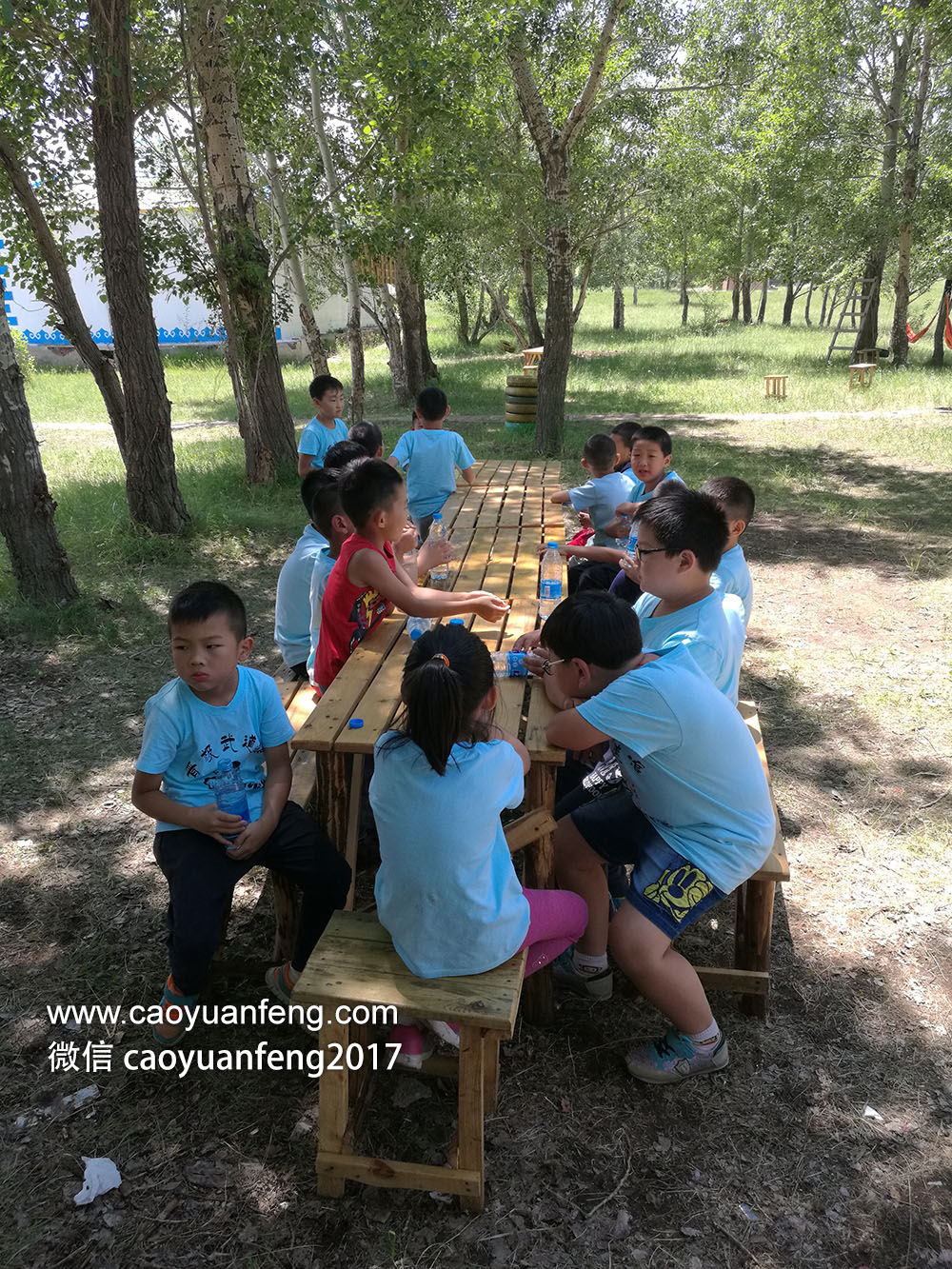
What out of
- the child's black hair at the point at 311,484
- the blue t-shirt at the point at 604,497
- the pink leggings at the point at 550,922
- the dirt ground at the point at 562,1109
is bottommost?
the dirt ground at the point at 562,1109

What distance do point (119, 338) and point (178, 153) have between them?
17.6 ft

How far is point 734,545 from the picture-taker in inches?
125

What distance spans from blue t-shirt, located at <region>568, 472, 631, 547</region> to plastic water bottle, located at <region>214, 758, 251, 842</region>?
287 cm

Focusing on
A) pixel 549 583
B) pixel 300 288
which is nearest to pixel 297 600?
pixel 549 583

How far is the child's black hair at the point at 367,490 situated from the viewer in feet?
9.92

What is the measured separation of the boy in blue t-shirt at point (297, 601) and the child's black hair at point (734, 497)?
5.35 feet

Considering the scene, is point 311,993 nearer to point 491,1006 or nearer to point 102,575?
point 491,1006

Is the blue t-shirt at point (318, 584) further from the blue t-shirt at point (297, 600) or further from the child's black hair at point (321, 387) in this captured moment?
the child's black hair at point (321, 387)

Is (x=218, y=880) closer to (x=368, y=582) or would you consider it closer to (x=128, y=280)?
(x=368, y=582)

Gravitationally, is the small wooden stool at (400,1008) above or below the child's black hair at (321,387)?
below

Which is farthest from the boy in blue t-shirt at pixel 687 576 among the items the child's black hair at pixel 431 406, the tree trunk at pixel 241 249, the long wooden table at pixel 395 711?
the tree trunk at pixel 241 249

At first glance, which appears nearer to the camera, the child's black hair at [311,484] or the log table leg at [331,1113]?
the log table leg at [331,1113]

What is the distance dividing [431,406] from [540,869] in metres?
3.93

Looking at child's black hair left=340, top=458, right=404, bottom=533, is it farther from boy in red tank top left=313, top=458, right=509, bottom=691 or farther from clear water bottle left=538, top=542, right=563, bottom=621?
clear water bottle left=538, top=542, right=563, bottom=621
